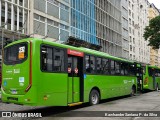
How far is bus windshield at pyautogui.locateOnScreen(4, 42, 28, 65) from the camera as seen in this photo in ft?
37.7

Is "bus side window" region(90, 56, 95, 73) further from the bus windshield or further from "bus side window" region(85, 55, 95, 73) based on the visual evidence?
the bus windshield

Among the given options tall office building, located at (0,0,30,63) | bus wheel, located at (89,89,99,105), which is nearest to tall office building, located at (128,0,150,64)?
tall office building, located at (0,0,30,63)

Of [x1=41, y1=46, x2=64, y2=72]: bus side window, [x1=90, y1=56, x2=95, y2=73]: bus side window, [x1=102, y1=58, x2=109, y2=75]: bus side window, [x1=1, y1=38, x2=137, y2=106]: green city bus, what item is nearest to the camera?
[x1=1, y1=38, x2=137, y2=106]: green city bus

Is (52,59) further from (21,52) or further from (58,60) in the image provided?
(21,52)

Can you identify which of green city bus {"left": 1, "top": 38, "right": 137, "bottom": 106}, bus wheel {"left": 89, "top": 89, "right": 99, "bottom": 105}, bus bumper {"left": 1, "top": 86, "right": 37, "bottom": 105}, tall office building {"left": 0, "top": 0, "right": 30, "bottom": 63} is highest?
tall office building {"left": 0, "top": 0, "right": 30, "bottom": 63}

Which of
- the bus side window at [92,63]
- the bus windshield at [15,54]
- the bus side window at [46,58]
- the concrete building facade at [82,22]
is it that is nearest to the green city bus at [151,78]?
the bus side window at [92,63]

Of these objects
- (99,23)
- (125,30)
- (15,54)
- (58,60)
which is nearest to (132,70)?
(58,60)

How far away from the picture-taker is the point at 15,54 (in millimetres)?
11984

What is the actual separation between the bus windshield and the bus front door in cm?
257

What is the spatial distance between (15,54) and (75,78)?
10.8ft

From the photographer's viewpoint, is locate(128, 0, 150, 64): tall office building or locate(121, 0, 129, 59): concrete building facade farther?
locate(128, 0, 150, 64): tall office building

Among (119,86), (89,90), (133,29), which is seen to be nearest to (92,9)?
(133,29)

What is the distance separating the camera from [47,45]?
11898 mm

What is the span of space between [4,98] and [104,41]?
5035 centimetres
